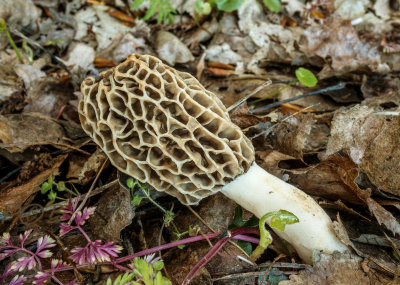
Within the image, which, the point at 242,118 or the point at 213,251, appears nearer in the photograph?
the point at 213,251

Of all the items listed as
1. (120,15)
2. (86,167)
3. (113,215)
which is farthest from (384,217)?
(120,15)

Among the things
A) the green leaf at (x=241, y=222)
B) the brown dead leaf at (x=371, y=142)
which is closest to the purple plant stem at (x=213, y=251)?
the green leaf at (x=241, y=222)

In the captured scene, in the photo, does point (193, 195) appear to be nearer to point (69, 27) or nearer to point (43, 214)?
point (43, 214)

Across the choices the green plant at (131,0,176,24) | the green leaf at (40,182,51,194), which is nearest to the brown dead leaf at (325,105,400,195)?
the green leaf at (40,182,51,194)

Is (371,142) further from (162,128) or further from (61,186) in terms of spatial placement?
(61,186)

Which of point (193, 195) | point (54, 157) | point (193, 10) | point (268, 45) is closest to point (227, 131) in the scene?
point (193, 195)

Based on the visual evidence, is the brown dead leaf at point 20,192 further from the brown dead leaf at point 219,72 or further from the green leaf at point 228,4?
the green leaf at point 228,4
